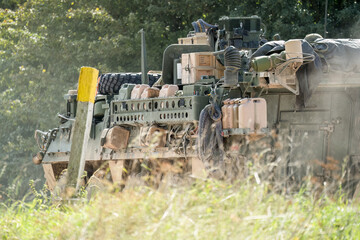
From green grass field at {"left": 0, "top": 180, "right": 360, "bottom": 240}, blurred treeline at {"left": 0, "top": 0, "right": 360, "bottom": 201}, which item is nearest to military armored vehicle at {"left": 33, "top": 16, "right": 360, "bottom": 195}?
green grass field at {"left": 0, "top": 180, "right": 360, "bottom": 240}

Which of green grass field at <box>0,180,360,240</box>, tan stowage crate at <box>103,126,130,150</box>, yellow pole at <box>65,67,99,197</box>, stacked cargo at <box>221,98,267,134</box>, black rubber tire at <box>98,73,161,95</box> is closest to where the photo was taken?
green grass field at <box>0,180,360,240</box>

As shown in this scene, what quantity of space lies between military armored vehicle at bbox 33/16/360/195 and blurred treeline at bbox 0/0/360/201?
8521 millimetres

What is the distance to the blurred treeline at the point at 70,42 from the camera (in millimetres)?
22109

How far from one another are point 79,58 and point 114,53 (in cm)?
91

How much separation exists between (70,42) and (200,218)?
1597 centimetres

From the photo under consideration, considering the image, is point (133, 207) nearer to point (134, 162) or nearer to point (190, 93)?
point (190, 93)

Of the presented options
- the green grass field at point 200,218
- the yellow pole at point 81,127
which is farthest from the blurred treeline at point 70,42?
the green grass field at point 200,218

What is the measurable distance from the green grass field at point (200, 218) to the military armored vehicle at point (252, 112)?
2127 mm

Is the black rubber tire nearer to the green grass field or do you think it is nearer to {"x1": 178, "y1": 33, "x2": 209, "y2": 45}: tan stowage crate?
{"x1": 178, "y1": 33, "x2": 209, "y2": 45}: tan stowage crate

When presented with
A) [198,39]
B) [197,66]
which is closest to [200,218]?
[197,66]

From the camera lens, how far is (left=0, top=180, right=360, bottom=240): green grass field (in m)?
6.81

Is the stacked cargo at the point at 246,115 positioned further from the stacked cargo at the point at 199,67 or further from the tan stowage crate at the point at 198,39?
the tan stowage crate at the point at 198,39

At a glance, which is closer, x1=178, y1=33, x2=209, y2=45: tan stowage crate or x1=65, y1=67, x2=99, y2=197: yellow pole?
x1=65, y1=67, x2=99, y2=197: yellow pole

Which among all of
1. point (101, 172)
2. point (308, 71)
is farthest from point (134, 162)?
point (308, 71)
